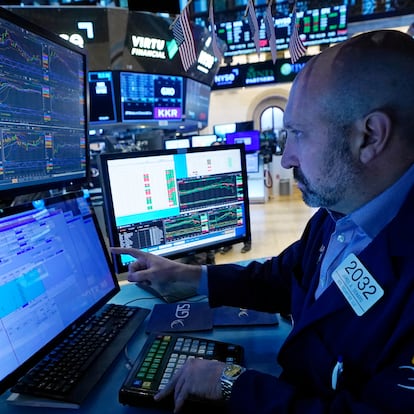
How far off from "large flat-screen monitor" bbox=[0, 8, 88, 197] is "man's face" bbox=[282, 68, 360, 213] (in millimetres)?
701

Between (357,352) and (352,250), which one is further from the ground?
(352,250)

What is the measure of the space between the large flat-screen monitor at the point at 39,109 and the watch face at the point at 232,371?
714mm

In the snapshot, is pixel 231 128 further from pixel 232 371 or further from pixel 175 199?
pixel 232 371

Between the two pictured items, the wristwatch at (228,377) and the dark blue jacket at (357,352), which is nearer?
the dark blue jacket at (357,352)

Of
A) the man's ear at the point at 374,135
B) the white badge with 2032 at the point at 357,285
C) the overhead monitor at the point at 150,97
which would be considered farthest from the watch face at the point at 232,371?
the overhead monitor at the point at 150,97

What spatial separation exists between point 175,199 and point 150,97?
10.1ft

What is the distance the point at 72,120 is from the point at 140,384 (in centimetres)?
84

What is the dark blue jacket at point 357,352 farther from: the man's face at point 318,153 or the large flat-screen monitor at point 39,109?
the large flat-screen monitor at point 39,109

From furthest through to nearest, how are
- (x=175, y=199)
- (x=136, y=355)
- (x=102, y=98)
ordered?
(x=102, y=98) < (x=175, y=199) < (x=136, y=355)

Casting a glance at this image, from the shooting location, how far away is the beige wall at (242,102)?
1070cm

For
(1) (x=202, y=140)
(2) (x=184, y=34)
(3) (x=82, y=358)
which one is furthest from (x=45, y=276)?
(1) (x=202, y=140)

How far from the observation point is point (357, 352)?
651 millimetres

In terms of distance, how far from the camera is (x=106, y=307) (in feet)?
3.74

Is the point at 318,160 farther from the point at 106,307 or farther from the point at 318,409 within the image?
the point at 106,307
